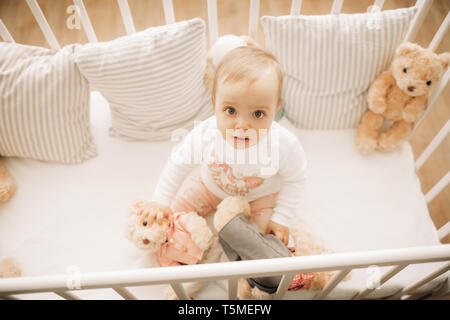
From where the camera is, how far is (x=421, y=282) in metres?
0.78

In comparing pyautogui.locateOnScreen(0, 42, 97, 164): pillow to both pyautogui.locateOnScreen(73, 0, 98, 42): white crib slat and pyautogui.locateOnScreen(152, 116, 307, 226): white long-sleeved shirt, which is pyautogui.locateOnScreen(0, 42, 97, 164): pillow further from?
pyautogui.locateOnScreen(152, 116, 307, 226): white long-sleeved shirt

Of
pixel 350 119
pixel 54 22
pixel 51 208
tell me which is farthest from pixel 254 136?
pixel 54 22

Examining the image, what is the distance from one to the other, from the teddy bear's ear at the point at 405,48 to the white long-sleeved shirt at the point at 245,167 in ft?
1.34

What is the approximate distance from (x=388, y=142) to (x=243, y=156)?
521 millimetres

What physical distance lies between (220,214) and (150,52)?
0.51 meters

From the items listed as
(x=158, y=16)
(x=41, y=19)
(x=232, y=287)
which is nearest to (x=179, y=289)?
(x=232, y=287)

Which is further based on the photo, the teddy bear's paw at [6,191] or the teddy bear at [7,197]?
the teddy bear's paw at [6,191]

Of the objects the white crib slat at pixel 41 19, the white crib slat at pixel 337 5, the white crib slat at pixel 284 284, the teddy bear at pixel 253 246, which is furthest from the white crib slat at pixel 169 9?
the white crib slat at pixel 284 284

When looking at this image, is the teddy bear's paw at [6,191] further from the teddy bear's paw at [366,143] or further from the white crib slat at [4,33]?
the teddy bear's paw at [366,143]

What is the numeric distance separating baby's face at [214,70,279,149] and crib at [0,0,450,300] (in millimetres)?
272

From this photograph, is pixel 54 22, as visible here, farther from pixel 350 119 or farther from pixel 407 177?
pixel 407 177

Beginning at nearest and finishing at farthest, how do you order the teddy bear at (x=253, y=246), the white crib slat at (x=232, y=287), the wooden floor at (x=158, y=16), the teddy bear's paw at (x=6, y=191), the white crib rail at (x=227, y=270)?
1. the white crib rail at (x=227, y=270)
2. the white crib slat at (x=232, y=287)
3. the teddy bear at (x=253, y=246)
4. the teddy bear's paw at (x=6, y=191)
5. the wooden floor at (x=158, y=16)

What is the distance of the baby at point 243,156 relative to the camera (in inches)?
25.6

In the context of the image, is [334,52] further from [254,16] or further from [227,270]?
[227,270]
